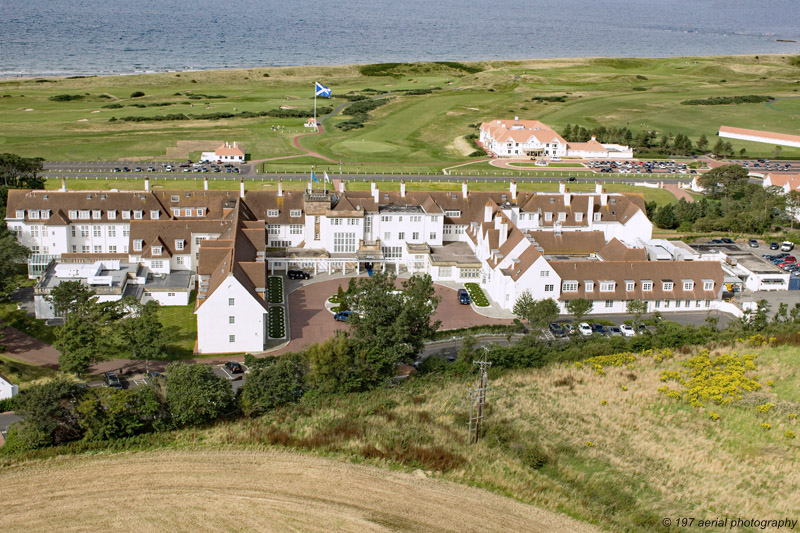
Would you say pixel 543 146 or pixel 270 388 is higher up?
pixel 543 146

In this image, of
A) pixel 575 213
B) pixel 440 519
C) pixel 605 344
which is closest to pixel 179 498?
pixel 440 519

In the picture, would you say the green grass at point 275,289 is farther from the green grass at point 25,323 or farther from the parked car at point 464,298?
the green grass at point 25,323

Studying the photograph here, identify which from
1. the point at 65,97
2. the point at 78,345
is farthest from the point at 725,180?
the point at 65,97

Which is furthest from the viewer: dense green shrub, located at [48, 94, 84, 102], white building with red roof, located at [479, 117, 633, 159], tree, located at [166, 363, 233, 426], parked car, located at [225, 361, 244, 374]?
dense green shrub, located at [48, 94, 84, 102]

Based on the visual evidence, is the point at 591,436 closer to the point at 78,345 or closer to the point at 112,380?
the point at 112,380

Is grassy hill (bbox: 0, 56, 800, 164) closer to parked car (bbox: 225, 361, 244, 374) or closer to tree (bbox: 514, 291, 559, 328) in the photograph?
tree (bbox: 514, 291, 559, 328)

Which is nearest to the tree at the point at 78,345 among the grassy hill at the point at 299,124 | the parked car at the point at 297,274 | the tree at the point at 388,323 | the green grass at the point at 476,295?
the tree at the point at 388,323

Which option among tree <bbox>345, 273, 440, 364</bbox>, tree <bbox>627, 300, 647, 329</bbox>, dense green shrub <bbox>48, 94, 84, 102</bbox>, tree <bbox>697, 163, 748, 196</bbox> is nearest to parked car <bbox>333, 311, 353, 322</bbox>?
tree <bbox>345, 273, 440, 364</bbox>
